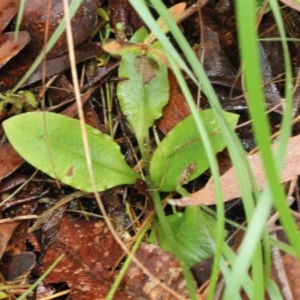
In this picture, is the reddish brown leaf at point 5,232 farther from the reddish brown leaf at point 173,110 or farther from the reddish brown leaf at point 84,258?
the reddish brown leaf at point 173,110

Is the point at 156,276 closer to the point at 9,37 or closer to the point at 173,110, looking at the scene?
the point at 173,110

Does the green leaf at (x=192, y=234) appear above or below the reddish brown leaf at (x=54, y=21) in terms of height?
below

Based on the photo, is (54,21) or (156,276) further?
(54,21)

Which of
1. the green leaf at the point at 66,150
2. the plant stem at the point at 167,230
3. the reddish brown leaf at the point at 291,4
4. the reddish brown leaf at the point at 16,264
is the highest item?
the reddish brown leaf at the point at 291,4

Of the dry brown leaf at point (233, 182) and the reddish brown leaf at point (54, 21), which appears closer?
the dry brown leaf at point (233, 182)

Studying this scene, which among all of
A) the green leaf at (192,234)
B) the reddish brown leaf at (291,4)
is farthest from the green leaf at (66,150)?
the reddish brown leaf at (291,4)

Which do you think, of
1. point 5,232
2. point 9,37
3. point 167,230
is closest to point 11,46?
point 9,37

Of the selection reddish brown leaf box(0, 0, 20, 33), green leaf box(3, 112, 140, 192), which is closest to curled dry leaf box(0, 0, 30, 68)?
reddish brown leaf box(0, 0, 20, 33)

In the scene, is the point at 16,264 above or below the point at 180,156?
below
